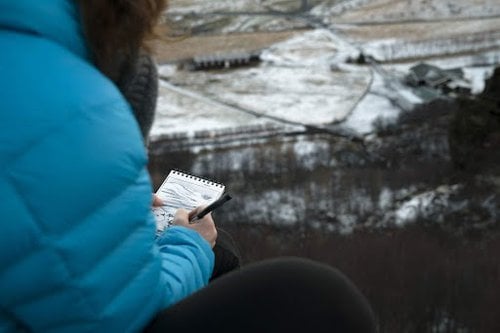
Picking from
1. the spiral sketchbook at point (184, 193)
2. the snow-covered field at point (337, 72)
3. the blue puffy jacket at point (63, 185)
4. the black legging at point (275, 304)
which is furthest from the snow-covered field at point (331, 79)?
the blue puffy jacket at point (63, 185)

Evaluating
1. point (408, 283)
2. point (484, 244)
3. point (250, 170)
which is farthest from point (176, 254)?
point (250, 170)

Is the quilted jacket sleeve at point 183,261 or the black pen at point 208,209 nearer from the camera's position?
the quilted jacket sleeve at point 183,261

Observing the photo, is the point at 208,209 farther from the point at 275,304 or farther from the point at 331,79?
the point at 331,79

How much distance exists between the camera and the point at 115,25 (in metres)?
0.85

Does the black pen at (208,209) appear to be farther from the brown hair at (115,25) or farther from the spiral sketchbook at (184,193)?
the brown hair at (115,25)

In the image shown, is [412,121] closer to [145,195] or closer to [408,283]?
[408,283]

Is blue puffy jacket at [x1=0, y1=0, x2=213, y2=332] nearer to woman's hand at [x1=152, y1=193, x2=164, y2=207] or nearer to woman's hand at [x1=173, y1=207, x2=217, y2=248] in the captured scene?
woman's hand at [x1=173, y1=207, x2=217, y2=248]

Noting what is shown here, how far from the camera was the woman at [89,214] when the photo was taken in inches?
28.9

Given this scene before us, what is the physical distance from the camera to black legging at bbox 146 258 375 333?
83cm

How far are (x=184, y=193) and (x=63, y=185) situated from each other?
0.55 metres

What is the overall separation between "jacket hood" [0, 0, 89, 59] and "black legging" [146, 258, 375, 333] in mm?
318

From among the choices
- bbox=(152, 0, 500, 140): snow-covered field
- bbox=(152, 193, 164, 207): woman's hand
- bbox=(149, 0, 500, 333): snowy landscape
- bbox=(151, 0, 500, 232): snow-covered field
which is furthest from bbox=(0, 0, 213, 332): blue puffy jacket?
bbox=(152, 0, 500, 140): snow-covered field

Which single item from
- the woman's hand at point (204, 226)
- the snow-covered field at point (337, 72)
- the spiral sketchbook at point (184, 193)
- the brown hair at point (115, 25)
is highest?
the brown hair at point (115, 25)

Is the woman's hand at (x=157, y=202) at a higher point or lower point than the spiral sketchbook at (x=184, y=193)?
higher
